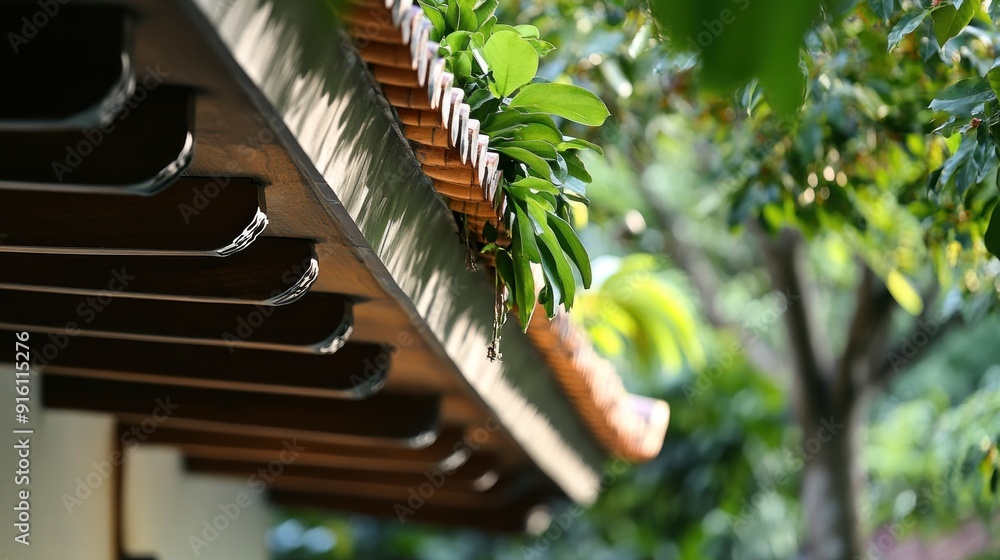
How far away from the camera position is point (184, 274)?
1.37m

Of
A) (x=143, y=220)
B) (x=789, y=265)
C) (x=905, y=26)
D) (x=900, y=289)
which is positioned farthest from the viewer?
(x=789, y=265)

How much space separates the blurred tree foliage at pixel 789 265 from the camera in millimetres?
1900

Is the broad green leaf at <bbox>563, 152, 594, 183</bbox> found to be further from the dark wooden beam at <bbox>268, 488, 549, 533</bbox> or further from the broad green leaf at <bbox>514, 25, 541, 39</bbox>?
the dark wooden beam at <bbox>268, 488, 549, 533</bbox>

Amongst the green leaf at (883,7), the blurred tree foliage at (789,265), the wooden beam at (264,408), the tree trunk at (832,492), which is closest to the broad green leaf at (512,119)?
the blurred tree foliage at (789,265)

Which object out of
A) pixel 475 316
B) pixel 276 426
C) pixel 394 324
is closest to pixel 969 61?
pixel 475 316

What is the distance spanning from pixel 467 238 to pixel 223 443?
1.51m

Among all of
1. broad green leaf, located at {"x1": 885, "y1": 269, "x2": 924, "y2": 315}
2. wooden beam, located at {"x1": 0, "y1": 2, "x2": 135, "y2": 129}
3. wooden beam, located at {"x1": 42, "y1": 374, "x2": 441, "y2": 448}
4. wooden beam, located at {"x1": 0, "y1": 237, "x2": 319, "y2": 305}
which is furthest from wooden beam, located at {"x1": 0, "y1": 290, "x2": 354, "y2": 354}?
broad green leaf, located at {"x1": 885, "y1": 269, "x2": 924, "y2": 315}

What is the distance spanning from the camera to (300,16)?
0.96 metres

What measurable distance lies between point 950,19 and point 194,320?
1365 millimetres

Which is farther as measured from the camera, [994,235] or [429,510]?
[429,510]

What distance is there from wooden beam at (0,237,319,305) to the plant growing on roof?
1.01 feet

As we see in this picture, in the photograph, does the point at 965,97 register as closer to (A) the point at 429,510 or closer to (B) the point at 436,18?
(B) the point at 436,18

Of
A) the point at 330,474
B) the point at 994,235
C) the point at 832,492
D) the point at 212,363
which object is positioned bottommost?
the point at 832,492

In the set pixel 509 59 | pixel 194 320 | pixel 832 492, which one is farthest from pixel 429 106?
pixel 832 492
